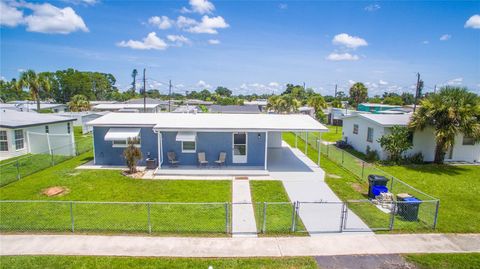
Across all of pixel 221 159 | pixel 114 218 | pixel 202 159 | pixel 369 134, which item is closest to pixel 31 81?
pixel 202 159

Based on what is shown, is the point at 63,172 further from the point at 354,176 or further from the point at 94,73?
the point at 94,73

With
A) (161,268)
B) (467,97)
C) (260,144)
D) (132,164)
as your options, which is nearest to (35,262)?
(161,268)

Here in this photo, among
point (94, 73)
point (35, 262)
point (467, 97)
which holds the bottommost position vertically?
point (35, 262)

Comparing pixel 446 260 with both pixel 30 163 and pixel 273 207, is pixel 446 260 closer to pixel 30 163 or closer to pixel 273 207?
pixel 273 207

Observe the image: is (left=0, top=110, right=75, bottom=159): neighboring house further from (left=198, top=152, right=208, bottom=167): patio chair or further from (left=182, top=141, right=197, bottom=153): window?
(left=198, top=152, right=208, bottom=167): patio chair

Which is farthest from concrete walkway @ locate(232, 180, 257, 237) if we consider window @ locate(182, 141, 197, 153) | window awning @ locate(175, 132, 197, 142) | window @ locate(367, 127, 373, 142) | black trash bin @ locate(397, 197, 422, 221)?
window @ locate(367, 127, 373, 142)

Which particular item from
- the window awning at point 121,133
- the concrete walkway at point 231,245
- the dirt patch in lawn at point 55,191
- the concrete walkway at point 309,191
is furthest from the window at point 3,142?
the concrete walkway at point 309,191

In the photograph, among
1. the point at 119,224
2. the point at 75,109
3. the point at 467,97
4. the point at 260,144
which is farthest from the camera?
the point at 75,109
